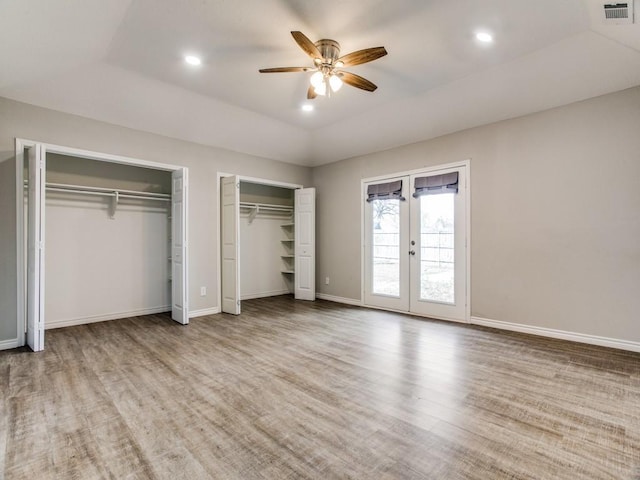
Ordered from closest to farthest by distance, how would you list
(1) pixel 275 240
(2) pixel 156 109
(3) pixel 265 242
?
(2) pixel 156 109 → (3) pixel 265 242 → (1) pixel 275 240

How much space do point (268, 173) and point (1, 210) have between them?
12.1ft

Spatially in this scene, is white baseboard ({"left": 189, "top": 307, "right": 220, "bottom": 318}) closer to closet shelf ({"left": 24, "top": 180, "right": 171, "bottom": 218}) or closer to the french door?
closet shelf ({"left": 24, "top": 180, "right": 171, "bottom": 218})

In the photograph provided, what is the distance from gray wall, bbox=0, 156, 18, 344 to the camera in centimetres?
356

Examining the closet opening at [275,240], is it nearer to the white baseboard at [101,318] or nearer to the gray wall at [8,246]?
the white baseboard at [101,318]

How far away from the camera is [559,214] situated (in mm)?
3850

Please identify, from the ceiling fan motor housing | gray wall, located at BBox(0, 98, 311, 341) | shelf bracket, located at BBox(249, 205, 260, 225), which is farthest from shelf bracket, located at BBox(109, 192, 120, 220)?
the ceiling fan motor housing

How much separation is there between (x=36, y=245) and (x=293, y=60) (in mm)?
3327

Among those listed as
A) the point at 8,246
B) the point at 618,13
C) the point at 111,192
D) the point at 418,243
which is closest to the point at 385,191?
the point at 418,243

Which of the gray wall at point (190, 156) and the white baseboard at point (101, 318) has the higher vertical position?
the gray wall at point (190, 156)

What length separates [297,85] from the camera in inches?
155

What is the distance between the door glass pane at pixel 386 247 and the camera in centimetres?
538

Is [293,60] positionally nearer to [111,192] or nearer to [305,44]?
[305,44]

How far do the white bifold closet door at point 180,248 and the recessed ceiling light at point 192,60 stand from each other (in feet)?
5.32

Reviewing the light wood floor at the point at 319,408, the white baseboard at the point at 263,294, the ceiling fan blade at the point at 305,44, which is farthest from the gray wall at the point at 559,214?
the white baseboard at the point at 263,294
